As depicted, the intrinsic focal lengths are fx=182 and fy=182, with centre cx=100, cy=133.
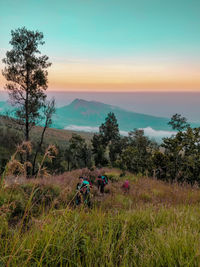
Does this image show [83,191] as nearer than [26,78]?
Yes

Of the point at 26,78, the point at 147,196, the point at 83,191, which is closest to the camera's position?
the point at 83,191

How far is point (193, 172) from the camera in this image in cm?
2191

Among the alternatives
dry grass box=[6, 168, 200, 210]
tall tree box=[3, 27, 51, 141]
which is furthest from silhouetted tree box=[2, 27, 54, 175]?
dry grass box=[6, 168, 200, 210]

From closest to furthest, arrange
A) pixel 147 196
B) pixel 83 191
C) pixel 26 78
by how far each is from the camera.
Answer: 1. pixel 83 191
2. pixel 147 196
3. pixel 26 78

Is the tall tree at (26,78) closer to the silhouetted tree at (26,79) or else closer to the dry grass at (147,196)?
the silhouetted tree at (26,79)

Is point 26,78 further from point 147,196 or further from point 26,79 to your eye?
point 147,196

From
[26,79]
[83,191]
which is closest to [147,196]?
[83,191]

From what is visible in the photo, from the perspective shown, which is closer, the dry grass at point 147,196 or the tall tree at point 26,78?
the dry grass at point 147,196

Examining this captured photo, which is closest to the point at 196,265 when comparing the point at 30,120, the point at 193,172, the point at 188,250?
the point at 188,250

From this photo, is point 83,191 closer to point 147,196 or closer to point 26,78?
point 147,196

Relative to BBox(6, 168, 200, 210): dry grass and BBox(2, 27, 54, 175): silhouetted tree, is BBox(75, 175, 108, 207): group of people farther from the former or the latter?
BBox(2, 27, 54, 175): silhouetted tree

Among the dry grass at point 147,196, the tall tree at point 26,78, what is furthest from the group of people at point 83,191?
the tall tree at point 26,78

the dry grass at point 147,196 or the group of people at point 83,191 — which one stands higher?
the group of people at point 83,191

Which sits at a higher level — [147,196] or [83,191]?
[83,191]
